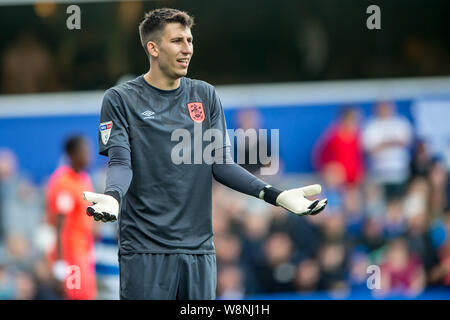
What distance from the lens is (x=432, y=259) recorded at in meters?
11.1

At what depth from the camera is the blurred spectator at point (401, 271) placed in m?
10.7

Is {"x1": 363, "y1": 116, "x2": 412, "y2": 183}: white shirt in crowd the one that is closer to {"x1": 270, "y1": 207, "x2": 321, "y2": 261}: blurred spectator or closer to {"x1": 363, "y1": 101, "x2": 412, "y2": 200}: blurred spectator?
{"x1": 363, "y1": 101, "x2": 412, "y2": 200}: blurred spectator

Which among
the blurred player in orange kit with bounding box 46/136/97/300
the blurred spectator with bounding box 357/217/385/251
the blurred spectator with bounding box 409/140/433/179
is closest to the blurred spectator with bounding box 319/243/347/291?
the blurred spectator with bounding box 357/217/385/251

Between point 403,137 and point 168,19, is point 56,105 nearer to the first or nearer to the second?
point 403,137

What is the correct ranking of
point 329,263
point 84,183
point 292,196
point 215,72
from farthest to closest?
point 215,72
point 329,263
point 84,183
point 292,196

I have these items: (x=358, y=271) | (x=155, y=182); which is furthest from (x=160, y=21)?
(x=358, y=271)

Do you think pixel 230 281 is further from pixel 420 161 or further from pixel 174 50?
pixel 174 50

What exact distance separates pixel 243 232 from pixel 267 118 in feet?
6.61

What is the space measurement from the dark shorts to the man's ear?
1138 mm

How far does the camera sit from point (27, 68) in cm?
1277

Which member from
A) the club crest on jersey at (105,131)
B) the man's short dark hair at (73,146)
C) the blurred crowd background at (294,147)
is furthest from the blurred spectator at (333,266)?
the club crest on jersey at (105,131)

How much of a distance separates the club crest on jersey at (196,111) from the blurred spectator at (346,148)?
6812mm

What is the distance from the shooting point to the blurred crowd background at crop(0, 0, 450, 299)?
10.7 metres

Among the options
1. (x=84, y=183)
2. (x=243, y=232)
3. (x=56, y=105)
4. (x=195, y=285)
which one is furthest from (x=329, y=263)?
(x=195, y=285)
